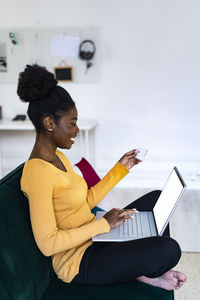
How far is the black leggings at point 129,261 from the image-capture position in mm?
1045

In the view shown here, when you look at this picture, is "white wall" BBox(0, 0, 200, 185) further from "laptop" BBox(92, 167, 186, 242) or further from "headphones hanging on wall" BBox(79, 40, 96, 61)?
"laptop" BBox(92, 167, 186, 242)

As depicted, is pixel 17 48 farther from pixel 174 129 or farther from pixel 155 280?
pixel 155 280

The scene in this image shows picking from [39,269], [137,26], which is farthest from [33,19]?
[39,269]

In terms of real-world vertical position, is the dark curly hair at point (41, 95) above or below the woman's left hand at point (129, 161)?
above

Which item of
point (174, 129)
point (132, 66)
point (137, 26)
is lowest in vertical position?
point (174, 129)

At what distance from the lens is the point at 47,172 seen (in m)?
1.08

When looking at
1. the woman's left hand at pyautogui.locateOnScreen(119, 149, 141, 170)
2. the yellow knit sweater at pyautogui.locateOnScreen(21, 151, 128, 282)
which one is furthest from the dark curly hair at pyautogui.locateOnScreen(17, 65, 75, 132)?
the woman's left hand at pyautogui.locateOnScreen(119, 149, 141, 170)

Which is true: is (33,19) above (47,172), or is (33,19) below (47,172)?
above

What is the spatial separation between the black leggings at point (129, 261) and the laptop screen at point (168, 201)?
116mm

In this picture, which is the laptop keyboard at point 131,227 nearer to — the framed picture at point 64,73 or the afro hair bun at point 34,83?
the afro hair bun at point 34,83

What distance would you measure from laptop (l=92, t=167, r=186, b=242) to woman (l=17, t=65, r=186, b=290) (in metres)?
0.04

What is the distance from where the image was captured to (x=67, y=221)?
1.15 metres

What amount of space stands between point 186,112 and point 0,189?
2453 mm

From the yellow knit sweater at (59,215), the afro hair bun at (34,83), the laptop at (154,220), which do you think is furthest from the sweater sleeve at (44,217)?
the afro hair bun at (34,83)
